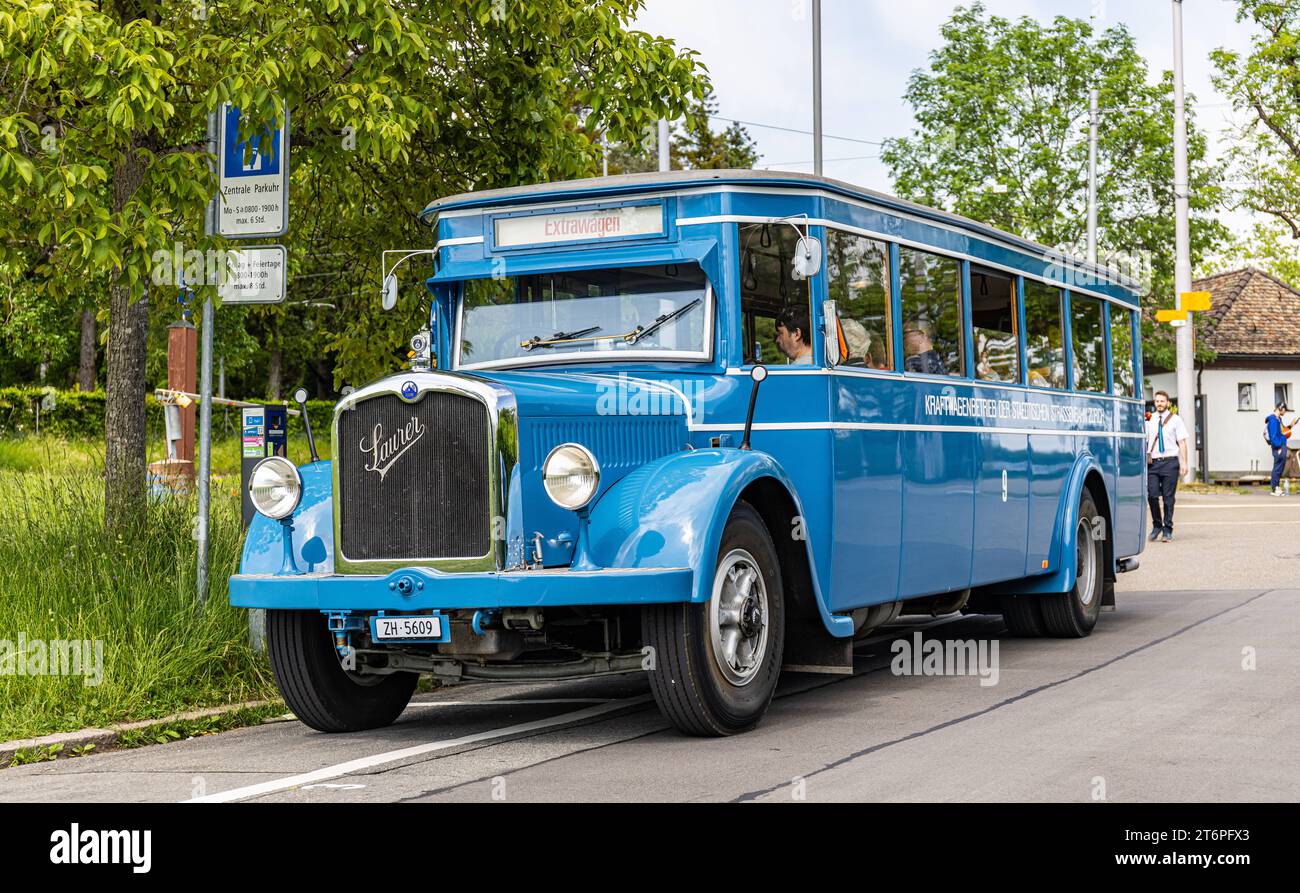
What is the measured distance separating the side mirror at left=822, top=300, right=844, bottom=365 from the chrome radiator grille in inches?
82.6

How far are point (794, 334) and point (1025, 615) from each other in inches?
186

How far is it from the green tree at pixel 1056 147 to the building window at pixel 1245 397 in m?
7.07

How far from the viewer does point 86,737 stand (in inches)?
310

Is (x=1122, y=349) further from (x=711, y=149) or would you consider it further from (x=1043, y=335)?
(x=711, y=149)

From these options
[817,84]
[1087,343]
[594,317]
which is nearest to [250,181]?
[594,317]

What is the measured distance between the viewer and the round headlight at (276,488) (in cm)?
779

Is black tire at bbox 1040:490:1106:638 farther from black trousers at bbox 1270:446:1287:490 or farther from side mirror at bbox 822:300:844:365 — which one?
black trousers at bbox 1270:446:1287:490

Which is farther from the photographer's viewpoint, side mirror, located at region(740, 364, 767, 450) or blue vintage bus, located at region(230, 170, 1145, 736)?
side mirror, located at region(740, 364, 767, 450)

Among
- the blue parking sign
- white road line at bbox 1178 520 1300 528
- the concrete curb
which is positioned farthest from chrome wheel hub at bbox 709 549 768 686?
white road line at bbox 1178 520 1300 528

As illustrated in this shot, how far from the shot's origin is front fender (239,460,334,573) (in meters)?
7.70

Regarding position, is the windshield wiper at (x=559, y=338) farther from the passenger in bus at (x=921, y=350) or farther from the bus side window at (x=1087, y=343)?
the bus side window at (x=1087, y=343)

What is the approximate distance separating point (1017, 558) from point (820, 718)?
346 cm

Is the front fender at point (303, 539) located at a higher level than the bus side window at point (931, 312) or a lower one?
lower

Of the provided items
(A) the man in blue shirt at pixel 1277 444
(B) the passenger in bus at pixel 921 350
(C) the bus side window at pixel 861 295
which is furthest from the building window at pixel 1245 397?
(C) the bus side window at pixel 861 295
